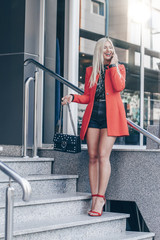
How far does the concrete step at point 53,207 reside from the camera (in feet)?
14.0

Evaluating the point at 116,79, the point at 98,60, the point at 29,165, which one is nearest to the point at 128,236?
the point at 29,165

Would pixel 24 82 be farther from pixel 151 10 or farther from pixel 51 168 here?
pixel 151 10

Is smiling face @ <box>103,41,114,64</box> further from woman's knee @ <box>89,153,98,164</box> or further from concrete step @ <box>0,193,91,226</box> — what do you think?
concrete step @ <box>0,193,91,226</box>

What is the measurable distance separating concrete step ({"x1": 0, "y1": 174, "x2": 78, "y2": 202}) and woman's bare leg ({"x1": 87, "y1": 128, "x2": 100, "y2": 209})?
470 mm

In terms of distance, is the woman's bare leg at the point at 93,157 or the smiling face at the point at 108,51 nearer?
the smiling face at the point at 108,51

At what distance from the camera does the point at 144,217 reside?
4887 millimetres

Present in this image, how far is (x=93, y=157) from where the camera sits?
15.7ft

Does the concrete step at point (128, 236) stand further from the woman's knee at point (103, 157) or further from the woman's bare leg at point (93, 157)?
the woman's knee at point (103, 157)

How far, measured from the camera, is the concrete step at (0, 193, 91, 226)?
4270mm

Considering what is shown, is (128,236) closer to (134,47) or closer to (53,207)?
(53,207)

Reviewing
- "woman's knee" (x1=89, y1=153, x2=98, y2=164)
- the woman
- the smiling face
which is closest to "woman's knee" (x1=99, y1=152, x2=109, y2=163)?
the woman

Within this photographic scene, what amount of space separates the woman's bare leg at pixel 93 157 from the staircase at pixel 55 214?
0.20 metres

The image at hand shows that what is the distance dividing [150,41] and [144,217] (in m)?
3.42

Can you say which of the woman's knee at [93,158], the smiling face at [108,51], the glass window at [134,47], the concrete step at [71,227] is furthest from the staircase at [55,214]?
the glass window at [134,47]
